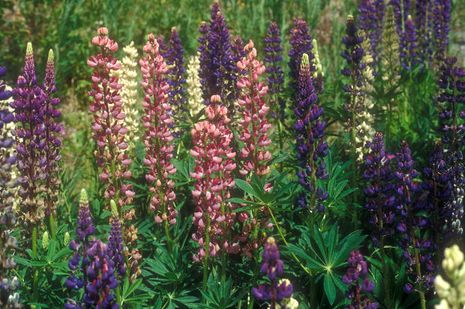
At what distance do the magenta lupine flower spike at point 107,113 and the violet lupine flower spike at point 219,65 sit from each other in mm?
838

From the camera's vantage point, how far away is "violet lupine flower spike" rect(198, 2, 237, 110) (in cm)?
409

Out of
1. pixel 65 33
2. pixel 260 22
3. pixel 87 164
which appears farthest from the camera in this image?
pixel 260 22

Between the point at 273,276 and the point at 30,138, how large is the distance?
1.64m

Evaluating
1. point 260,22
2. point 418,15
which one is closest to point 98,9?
point 260,22

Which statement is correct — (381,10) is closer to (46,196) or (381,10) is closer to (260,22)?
(260,22)

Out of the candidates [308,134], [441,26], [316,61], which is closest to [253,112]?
[308,134]

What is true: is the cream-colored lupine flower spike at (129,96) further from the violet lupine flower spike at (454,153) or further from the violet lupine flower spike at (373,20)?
the violet lupine flower spike at (373,20)

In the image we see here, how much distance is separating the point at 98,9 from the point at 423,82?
3553 mm

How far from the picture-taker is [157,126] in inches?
134

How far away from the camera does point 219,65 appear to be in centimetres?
413

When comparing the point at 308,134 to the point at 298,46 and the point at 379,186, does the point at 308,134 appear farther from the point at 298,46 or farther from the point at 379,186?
the point at 298,46

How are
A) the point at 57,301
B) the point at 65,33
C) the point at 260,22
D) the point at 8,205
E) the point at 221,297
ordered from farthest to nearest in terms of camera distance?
the point at 260,22, the point at 65,33, the point at 57,301, the point at 221,297, the point at 8,205

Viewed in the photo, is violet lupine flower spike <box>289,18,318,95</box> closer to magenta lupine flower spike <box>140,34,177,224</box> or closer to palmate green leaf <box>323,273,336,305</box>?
magenta lupine flower spike <box>140,34,177,224</box>

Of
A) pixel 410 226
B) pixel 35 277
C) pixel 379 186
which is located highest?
pixel 379 186
